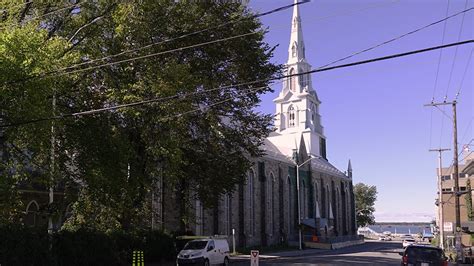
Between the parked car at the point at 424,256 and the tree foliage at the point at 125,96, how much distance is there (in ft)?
32.0

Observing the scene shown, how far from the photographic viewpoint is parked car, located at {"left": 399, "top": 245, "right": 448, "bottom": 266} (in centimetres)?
1991

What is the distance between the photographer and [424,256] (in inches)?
790

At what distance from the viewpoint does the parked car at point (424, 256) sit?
65.3 feet

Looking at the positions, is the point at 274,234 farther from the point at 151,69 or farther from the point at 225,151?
the point at 151,69

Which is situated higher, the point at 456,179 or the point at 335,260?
the point at 456,179

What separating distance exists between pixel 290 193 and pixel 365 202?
220 ft

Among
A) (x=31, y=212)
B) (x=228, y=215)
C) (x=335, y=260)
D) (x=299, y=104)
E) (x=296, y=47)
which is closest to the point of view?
(x=31, y=212)

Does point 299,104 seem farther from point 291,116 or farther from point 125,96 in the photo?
point 125,96

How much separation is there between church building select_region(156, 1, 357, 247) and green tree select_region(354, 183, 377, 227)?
24113 millimetres

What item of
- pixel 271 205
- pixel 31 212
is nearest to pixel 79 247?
pixel 31 212

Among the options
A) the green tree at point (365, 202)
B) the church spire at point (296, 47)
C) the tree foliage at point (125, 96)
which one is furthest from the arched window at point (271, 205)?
the green tree at point (365, 202)

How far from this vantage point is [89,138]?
24.8 m

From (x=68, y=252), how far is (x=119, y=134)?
6.09 m

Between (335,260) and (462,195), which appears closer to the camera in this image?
(335,260)
